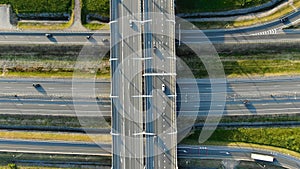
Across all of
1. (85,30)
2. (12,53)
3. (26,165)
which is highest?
(85,30)

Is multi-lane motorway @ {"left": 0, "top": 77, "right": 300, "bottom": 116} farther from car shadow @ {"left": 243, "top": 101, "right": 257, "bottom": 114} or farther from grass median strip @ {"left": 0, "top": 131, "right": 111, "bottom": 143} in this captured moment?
grass median strip @ {"left": 0, "top": 131, "right": 111, "bottom": 143}

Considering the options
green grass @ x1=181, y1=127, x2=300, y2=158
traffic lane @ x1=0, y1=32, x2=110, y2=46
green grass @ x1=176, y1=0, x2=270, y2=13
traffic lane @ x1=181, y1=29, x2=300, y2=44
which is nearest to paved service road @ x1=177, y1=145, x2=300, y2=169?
green grass @ x1=181, y1=127, x2=300, y2=158

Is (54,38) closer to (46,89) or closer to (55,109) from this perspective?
(46,89)

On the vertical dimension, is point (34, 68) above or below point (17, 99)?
above

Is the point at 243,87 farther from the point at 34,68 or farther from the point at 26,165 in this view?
the point at 26,165

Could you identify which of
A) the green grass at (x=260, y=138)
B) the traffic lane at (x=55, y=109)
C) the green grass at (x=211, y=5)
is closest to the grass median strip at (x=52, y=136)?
the traffic lane at (x=55, y=109)

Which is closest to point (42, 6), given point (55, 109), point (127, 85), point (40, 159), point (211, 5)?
point (55, 109)

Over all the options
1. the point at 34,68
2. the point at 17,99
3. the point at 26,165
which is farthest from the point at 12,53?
the point at 26,165

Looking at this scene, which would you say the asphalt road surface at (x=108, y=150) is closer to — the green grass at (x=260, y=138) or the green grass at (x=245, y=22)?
the green grass at (x=260, y=138)
